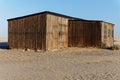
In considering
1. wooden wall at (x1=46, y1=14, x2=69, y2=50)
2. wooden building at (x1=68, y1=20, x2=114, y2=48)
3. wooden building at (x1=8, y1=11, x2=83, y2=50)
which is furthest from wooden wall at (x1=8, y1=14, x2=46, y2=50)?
wooden building at (x1=68, y1=20, x2=114, y2=48)

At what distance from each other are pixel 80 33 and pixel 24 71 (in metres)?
20.1

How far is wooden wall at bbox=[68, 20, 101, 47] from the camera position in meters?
34.2

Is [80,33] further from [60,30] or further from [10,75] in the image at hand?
[10,75]

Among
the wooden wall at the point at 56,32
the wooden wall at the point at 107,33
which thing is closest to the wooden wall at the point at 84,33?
the wooden wall at the point at 56,32

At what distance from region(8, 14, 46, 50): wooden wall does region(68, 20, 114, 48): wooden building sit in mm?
5733

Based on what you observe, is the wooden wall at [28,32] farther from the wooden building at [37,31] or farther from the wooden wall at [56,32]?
the wooden wall at [56,32]

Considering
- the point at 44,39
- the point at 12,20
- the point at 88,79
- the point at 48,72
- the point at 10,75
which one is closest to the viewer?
the point at 88,79

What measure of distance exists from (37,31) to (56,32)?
246 cm

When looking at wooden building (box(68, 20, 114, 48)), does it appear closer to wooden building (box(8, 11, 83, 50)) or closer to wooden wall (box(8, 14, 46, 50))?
wooden building (box(8, 11, 83, 50))

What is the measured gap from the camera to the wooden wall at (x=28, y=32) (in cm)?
3047

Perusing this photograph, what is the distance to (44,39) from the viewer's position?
30.2 meters

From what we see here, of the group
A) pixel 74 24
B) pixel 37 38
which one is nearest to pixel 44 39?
pixel 37 38

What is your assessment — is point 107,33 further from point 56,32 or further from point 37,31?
point 37,31

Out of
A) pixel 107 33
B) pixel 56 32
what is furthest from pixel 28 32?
pixel 107 33
